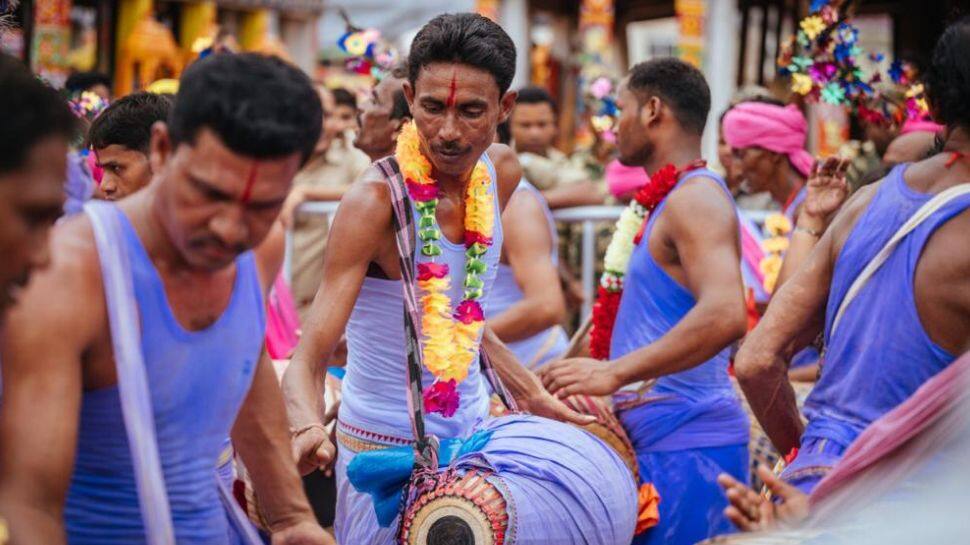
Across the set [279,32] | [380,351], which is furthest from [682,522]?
[279,32]

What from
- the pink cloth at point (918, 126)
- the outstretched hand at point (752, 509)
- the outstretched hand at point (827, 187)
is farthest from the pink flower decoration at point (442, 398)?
the pink cloth at point (918, 126)

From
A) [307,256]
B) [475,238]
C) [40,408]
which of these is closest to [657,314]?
[475,238]

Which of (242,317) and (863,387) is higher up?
(242,317)

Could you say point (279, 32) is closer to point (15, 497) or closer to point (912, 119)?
point (912, 119)

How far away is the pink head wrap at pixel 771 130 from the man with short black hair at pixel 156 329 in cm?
448

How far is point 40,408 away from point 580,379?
2435 millimetres

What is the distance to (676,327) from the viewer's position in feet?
14.8

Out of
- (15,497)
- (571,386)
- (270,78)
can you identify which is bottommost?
(571,386)

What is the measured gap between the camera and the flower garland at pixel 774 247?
6391mm

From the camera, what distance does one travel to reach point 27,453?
2225 millimetres

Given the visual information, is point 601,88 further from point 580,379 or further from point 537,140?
point 580,379

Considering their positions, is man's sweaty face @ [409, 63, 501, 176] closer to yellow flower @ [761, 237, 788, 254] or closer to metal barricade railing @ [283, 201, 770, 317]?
yellow flower @ [761, 237, 788, 254]

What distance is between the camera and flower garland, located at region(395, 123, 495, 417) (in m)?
3.94

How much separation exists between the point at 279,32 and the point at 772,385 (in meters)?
25.3
